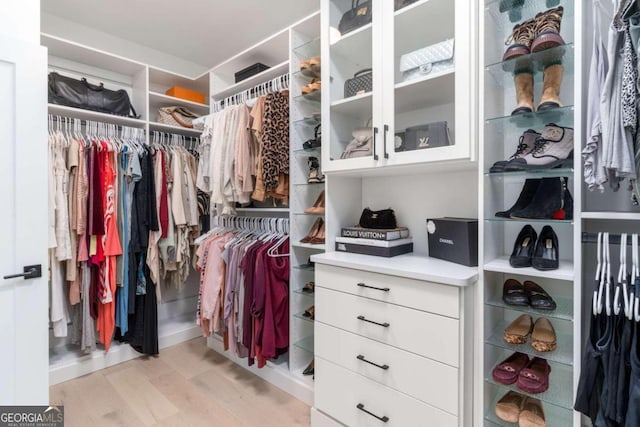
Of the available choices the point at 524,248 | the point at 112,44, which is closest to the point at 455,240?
the point at 524,248

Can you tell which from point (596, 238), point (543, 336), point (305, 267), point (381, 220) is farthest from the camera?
point (305, 267)

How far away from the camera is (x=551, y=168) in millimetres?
1188

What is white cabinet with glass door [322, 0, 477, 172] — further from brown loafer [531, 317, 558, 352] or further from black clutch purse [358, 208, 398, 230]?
brown loafer [531, 317, 558, 352]

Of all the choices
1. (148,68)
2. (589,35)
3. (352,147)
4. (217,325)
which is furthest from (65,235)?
(589,35)

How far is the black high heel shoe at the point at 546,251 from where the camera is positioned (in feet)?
3.93

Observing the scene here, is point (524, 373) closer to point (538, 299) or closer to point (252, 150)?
point (538, 299)

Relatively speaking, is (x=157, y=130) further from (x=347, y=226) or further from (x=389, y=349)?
(x=389, y=349)

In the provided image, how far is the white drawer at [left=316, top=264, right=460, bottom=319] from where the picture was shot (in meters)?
1.26

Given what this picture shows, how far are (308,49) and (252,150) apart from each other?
738mm

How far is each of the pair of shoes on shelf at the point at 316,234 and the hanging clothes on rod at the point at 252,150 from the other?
27 cm

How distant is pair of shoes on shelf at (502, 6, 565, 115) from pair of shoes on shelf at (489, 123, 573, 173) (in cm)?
11

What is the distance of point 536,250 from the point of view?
1.28 meters

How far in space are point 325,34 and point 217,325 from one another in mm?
1963

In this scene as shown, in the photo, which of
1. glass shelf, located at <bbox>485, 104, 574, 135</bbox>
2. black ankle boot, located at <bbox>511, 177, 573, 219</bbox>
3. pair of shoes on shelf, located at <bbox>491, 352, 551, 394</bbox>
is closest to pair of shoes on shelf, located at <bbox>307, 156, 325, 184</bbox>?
glass shelf, located at <bbox>485, 104, 574, 135</bbox>
